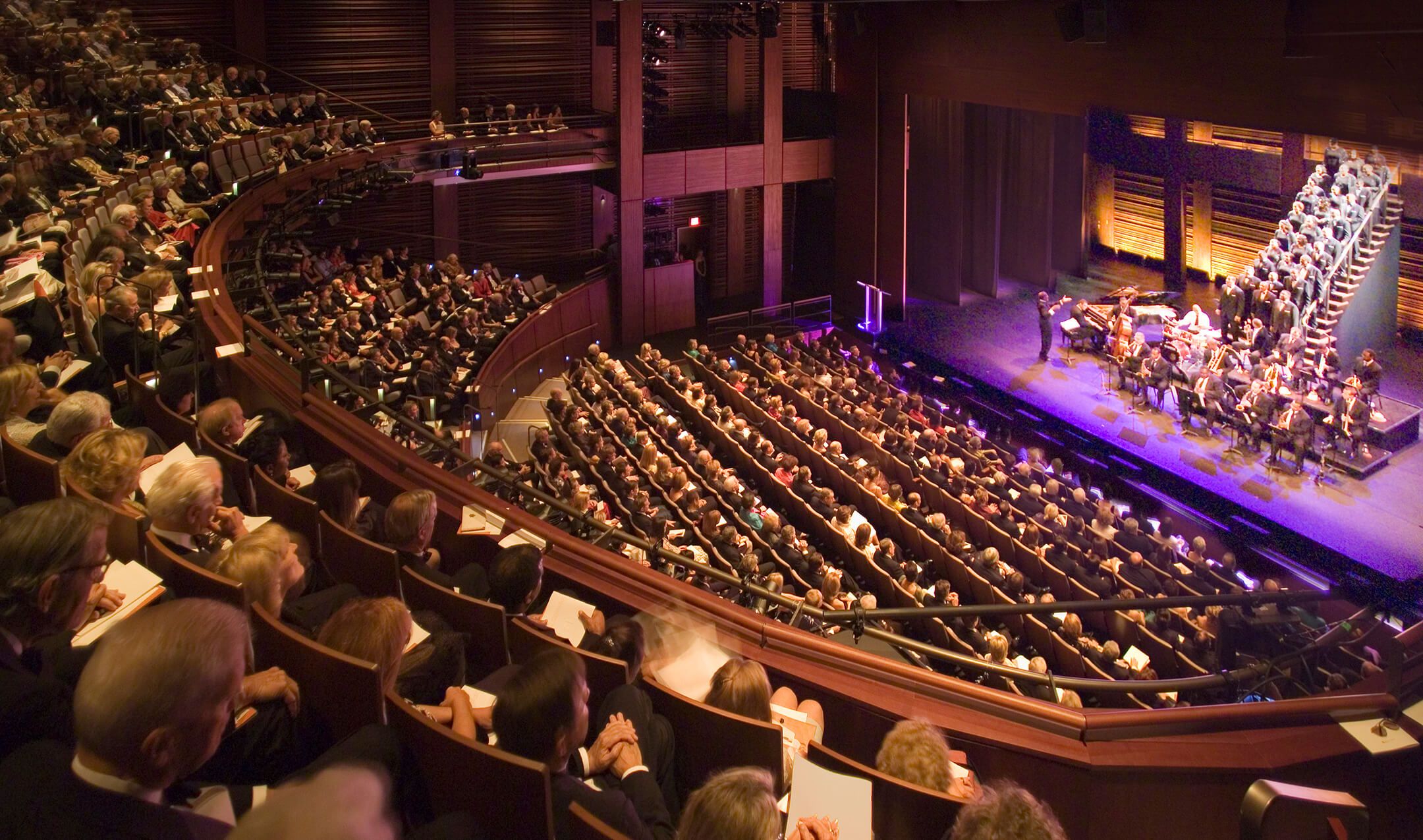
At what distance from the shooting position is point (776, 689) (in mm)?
3305

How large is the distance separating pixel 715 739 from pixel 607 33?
13.6m

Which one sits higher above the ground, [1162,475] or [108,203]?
[108,203]

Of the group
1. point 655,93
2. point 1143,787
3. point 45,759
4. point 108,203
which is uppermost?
point 655,93

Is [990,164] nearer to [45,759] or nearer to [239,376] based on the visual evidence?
[239,376]

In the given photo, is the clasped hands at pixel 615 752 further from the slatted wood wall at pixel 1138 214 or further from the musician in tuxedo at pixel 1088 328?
the slatted wood wall at pixel 1138 214

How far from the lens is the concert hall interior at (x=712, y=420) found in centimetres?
231

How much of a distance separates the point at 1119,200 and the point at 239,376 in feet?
43.8

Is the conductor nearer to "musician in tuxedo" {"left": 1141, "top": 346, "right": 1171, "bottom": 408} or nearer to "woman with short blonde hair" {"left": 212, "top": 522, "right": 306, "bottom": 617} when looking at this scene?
"musician in tuxedo" {"left": 1141, "top": 346, "right": 1171, "bottom": 408}

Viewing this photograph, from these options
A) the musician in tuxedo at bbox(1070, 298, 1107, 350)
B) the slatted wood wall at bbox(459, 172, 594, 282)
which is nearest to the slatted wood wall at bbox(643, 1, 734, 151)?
the slatted wood wall at bbox(459, 172, 594, 282)

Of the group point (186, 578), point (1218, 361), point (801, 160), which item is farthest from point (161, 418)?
point (801, 160)

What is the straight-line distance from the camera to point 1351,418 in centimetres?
962

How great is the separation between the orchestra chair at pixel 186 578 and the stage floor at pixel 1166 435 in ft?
28.5

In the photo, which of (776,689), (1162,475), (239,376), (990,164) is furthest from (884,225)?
(776,689)

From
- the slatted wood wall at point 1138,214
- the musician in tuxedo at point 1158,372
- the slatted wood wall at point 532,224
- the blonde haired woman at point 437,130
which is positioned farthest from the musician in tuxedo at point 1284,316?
the blonde haired woman at point 437,130
